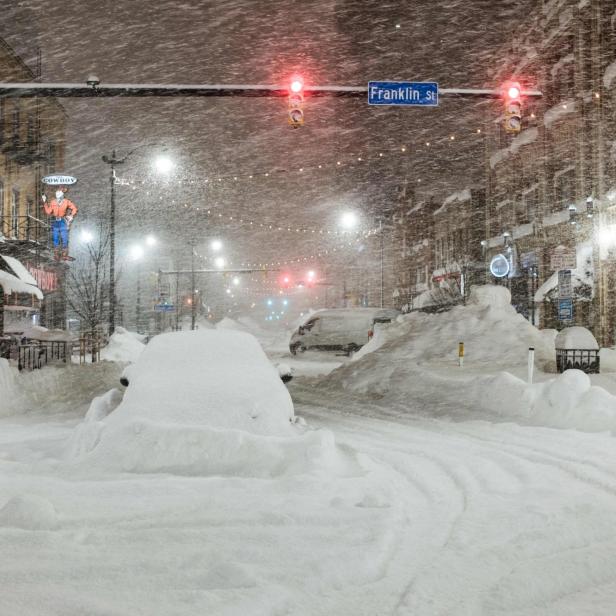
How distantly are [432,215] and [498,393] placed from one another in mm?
44217

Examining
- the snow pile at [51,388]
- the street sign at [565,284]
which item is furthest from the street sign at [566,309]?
the snow pile at [51,388]

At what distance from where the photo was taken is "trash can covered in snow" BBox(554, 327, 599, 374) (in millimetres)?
17609

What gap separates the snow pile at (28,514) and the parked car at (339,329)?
27979 millimetres

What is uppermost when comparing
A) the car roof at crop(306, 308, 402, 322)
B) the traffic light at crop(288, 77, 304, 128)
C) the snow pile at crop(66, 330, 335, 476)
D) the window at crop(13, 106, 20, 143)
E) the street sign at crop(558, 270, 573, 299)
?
the window at crop(13, 106, 20, 143)

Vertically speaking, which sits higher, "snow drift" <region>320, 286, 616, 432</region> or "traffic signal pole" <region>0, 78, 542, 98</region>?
"traffic signal pole" <region>0, 78, 542, 98</region>

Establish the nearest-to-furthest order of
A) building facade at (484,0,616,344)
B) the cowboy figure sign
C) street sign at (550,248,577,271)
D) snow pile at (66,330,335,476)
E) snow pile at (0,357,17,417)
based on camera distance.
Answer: snow pile at (66,330,335,476)
snow pile at (0,357,17,417)
street sign at (550,248,577,271)
building facade at (484,0,616,344)
the cowboy figure sign

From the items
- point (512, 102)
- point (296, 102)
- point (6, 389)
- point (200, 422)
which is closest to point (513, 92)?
point (512, 102)

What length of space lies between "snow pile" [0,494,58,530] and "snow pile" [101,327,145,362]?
82.7 feet

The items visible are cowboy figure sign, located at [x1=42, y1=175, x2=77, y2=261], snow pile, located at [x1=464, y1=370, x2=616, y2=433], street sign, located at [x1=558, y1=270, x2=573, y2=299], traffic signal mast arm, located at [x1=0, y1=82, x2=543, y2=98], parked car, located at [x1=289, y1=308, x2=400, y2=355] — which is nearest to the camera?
snow pile, located at [x1=464, y1=370, x2=616, y2=433]

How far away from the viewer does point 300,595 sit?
3.93 metres

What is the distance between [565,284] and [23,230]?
25.6 m

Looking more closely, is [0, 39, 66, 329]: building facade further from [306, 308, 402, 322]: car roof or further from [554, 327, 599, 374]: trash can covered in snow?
[554, 327, 599, 374]: trash can covered in snow

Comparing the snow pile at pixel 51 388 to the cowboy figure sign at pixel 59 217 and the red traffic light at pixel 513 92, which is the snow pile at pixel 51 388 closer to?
the red traffic light at pixel 513 92

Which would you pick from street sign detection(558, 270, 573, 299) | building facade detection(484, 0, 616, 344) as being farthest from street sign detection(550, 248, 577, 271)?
street sign detection(558, 270, 573, 299)
